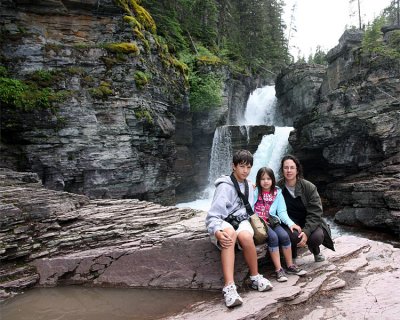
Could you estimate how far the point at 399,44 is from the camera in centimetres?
2011

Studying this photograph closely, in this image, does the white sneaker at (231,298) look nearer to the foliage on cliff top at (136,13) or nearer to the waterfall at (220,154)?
the foliage on cliff top at (136,13)

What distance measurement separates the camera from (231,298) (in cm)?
392

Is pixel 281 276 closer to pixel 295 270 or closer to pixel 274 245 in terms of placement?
pixel 295 270

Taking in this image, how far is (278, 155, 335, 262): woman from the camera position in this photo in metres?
4.82

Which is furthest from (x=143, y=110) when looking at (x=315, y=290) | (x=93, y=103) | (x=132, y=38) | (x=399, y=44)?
(x=399, y=44)

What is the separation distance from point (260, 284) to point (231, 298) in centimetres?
59

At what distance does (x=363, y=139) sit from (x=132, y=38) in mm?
13994

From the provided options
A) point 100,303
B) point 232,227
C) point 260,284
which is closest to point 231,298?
point 260,284

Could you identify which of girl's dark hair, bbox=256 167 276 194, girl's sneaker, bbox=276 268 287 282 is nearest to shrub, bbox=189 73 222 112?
girl's dark hair, bbox=256 167 276 194

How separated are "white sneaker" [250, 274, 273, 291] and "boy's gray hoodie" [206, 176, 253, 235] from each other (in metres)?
0.93

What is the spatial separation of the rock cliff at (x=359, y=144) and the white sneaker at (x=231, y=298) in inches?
459

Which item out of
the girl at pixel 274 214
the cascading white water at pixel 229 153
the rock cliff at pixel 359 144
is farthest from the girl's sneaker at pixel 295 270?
the cascading white water at pixel 229 153

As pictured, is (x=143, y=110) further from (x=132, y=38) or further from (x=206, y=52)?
(x=206, y=52)

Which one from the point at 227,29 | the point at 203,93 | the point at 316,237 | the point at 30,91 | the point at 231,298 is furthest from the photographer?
the point at 227,29
